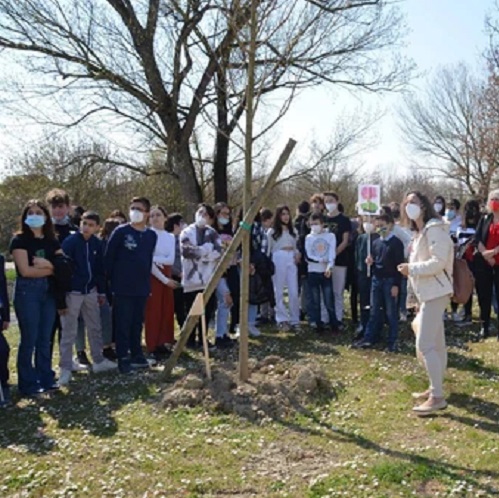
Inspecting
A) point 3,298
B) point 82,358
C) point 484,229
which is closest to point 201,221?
point 82,358

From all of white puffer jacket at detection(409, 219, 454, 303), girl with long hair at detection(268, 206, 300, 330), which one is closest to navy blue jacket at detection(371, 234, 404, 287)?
girl with long hair at detection(268, 206, 300, 330)

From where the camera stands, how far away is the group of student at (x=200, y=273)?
23.0ft

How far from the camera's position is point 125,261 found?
808cm

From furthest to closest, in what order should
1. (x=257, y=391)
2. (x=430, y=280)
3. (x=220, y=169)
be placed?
(x=220, y=169), (x=257, y=391), (x=430, y=280)

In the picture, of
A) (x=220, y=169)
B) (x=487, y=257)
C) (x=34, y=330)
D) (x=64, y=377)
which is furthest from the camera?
(x=220, y=169)

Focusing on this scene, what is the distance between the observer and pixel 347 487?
460cm

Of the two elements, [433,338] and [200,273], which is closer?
[433,338]

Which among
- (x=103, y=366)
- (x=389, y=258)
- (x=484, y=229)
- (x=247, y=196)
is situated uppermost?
(x=247, y=196)

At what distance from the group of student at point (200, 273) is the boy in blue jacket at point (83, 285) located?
0.01 meters

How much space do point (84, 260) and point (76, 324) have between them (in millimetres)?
802

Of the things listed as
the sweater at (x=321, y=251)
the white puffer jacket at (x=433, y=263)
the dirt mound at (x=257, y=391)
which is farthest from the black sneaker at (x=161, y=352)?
the white puffer jacket at (x=433, y=263)

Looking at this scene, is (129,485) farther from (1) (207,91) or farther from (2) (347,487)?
(1) (207,91)

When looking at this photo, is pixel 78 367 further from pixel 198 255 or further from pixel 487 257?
pixel 487 257

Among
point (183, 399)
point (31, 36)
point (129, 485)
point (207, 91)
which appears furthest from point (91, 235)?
point (31, 36)
